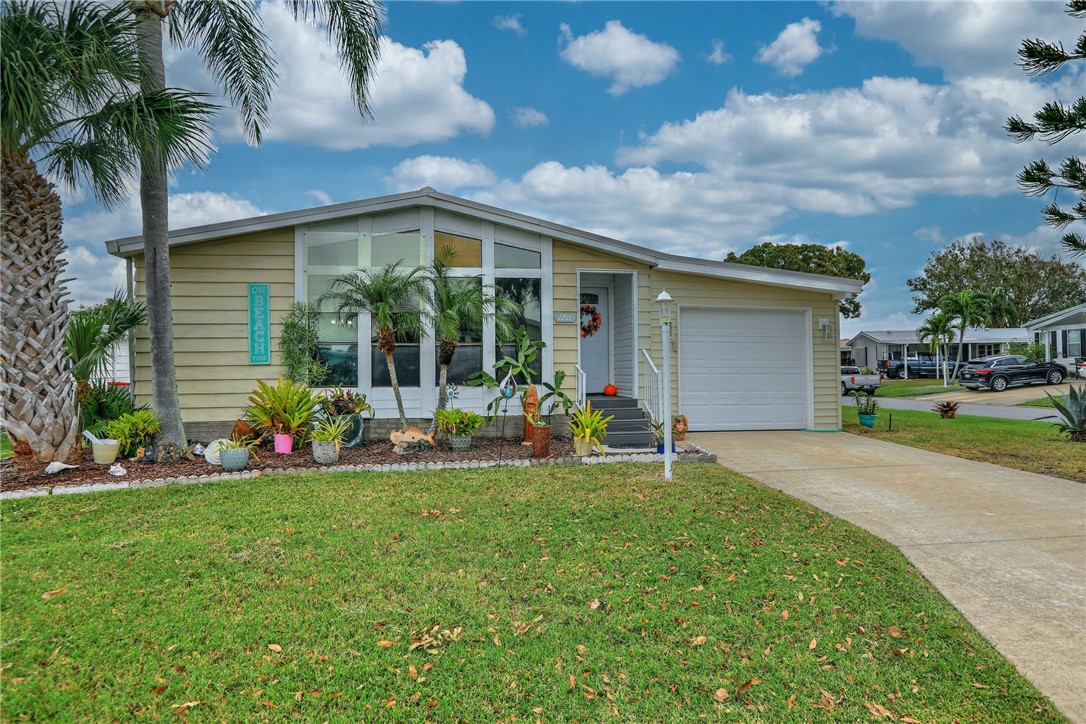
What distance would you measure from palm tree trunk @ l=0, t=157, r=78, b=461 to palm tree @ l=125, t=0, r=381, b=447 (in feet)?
2.91

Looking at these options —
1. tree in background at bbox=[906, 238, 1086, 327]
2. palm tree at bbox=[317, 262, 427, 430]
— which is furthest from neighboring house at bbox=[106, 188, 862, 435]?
tree in background at bbox=[906, 238, 1086, 327]

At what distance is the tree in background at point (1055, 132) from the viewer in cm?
630

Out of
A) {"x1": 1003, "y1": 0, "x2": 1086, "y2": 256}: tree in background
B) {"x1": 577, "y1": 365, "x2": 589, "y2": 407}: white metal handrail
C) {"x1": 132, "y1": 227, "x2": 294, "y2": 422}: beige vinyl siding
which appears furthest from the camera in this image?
{"x1": 577, "y1": 365, "x2": 589, "y2": 407}: white metal handrail

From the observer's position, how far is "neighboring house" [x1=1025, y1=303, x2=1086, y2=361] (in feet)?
89.2

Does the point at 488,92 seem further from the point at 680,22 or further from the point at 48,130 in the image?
the point at 48,130

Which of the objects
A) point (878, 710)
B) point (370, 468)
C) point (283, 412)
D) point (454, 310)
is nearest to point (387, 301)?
point (454, 310)

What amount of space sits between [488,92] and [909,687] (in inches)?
443

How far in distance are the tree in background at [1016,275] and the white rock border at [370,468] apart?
43.4 metres

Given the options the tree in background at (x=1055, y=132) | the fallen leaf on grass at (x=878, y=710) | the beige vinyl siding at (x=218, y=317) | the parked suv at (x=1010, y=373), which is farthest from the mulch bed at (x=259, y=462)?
the parked suv at (x=1010, y=373)

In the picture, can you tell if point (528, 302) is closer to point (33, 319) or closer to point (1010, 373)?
point (33, 319)

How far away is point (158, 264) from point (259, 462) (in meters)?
2.68

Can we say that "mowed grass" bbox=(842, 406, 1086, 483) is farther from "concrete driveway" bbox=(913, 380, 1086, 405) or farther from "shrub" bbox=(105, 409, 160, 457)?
"shrub" bbox=(105, 409, 160, 457)

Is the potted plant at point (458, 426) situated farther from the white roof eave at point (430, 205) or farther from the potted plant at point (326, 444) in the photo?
the white roof eave at point (430, 205)

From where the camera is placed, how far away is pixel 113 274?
Answer: 8352mm
